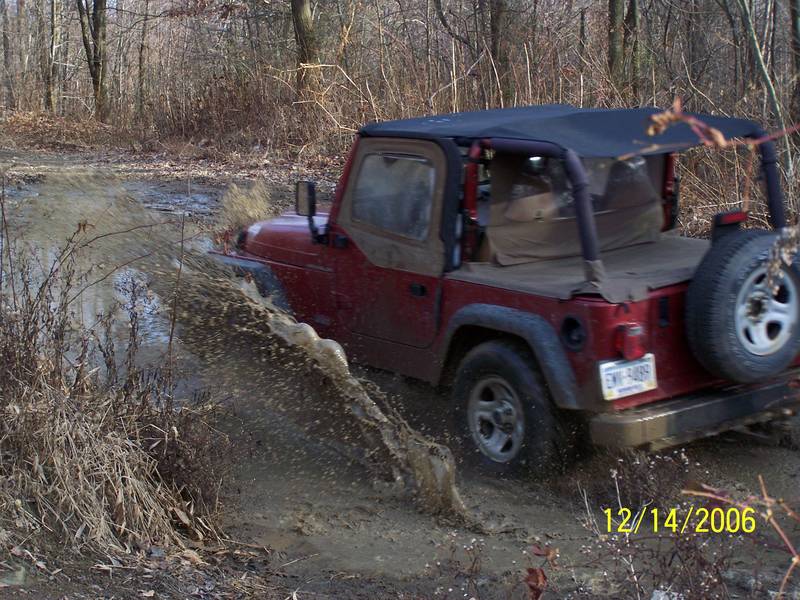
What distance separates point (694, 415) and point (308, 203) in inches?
111

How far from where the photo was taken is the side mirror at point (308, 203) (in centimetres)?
610

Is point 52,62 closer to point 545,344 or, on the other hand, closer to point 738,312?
point 545,344

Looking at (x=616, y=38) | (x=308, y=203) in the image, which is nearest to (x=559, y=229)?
(x=308, y=203)

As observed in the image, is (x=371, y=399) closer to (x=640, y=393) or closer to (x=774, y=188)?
(x=640, y=393)

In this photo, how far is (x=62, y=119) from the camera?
2719cm

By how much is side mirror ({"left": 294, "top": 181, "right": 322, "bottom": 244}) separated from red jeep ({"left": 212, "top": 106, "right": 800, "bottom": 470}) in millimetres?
14

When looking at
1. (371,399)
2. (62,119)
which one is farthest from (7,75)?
(371,399)

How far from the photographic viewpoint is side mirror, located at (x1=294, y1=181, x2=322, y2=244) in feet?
20.0

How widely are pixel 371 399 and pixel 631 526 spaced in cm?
183

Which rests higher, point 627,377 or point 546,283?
point 546,283

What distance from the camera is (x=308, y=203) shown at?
613 centimetres

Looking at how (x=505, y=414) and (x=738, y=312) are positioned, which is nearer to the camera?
(x=738, y=312)

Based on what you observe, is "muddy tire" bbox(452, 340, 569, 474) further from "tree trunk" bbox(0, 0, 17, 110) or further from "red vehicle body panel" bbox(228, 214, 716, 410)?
"tree trunk" bbox(0, 0, 17, 110)
